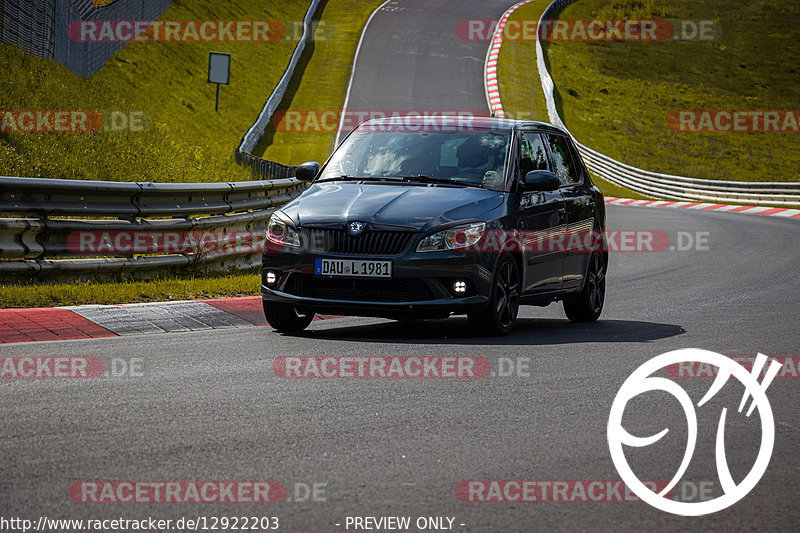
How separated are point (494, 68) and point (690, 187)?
17.1 metres

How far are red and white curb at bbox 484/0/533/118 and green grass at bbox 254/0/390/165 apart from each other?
621 centimetres

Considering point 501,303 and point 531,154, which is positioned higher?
point 531,154

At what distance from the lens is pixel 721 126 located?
56656mm

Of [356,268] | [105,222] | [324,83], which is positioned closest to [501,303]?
[356,268]

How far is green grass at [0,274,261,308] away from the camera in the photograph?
10.1m

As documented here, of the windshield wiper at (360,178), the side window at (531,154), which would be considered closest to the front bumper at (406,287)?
the windshield wiper at (360,178)

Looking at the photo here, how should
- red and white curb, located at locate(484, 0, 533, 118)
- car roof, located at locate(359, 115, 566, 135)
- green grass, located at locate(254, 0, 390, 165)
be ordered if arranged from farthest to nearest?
1. red and white curb, located at locate(484, 0, 533, 118)
2. green grass, located at locate(254, 0, 390, 165)
3. car roof, located at locate(359, 115, 566, 135)

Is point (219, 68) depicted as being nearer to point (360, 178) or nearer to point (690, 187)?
point (690, 187)

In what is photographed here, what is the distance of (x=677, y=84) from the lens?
203 feet

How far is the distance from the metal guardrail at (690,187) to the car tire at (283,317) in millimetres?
30520

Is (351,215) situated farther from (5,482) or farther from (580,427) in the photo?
(5,482)

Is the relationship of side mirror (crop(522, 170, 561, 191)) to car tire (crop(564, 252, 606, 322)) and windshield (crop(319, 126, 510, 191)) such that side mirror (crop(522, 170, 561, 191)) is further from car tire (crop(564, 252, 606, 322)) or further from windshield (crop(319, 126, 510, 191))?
car tire (crop(564, 252, 606, 322))

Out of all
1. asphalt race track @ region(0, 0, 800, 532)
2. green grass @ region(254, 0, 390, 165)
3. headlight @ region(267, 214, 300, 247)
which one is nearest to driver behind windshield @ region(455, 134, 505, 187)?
asphalt race track @ region(0, 0, 800, 532)

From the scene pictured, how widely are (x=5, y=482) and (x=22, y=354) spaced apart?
3.36 meters
